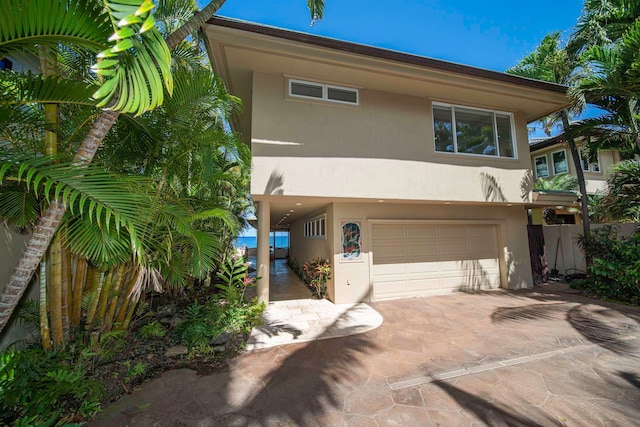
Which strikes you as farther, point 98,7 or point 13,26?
point 98,7

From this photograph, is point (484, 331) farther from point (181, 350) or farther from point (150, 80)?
point (150, 80)

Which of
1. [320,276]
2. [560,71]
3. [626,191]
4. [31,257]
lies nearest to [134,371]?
[31,257]

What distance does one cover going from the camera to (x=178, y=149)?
441 cm

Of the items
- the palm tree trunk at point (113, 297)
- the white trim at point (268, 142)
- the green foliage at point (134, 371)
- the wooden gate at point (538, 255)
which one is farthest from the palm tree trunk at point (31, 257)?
the wooden gate at point (538, 255)

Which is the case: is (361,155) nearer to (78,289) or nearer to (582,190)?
(78,289)

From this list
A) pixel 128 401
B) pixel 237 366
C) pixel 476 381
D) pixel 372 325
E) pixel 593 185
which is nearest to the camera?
pixel 128 401

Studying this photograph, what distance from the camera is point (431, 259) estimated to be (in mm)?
8992

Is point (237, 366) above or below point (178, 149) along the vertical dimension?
below

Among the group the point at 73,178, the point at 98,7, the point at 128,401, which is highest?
the point at 98,7

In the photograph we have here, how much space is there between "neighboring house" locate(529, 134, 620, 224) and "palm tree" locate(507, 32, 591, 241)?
19.9ft

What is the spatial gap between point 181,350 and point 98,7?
5095 mm

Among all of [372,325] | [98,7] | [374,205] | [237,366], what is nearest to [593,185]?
[374,205]

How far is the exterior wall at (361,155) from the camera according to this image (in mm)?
6551

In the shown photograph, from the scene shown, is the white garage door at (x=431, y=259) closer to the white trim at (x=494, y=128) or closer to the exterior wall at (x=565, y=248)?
the white trim at (x=494, y=128)
